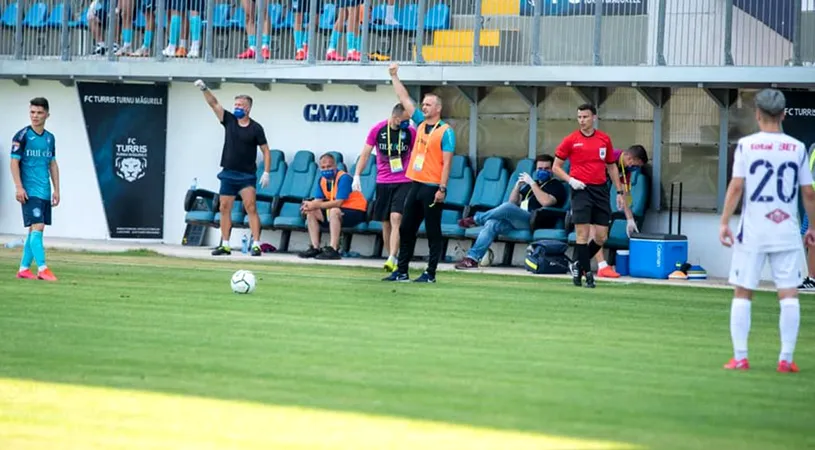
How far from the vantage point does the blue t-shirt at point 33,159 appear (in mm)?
16094

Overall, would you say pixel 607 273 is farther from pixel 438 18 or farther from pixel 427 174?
pixel 438 18

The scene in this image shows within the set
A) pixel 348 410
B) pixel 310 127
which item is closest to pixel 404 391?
pixel 348 410

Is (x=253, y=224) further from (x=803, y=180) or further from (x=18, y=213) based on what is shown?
(x=803, y=180)

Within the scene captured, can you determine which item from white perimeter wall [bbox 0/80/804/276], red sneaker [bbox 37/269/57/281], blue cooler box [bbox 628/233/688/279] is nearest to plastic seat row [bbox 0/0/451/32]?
white perimeter wall [bbox 0/80/804/276]

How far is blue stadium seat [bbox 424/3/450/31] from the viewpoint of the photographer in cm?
2425

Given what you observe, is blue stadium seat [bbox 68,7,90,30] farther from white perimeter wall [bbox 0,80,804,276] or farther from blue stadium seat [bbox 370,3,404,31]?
blue stadium seat [bbox 370,3,404,31]

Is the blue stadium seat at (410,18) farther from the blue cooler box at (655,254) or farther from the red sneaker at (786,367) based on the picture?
the red sneaker at (786,367)

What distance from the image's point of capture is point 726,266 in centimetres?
2231

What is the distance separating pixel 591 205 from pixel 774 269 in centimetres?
789

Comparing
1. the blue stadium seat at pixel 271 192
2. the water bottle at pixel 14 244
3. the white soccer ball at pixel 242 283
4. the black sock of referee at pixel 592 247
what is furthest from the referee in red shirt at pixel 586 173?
the water bottle at pixel 14 244

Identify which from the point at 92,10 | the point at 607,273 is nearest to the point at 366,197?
the point at 607,273

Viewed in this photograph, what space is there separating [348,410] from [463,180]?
52.1 feet

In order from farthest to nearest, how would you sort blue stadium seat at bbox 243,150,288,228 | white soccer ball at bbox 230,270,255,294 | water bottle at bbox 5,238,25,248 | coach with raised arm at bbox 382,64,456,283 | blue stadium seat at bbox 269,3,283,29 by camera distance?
blue stadium seat at bbox 269,3,283,29
blue stadium seat at bbox 243,150,288,228
water bottle at bbox 5,238,25,248
coach with raised arm at bbox 382,64,456,283
white soccer ball at bbox 230,270,255,294

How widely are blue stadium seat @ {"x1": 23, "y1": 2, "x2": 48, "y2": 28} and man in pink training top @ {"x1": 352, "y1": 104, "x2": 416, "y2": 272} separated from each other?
10.4m
